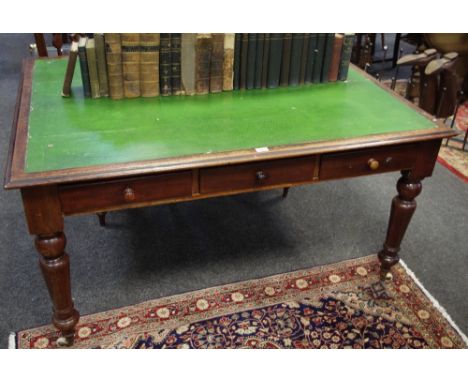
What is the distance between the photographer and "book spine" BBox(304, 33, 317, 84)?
2148 mm

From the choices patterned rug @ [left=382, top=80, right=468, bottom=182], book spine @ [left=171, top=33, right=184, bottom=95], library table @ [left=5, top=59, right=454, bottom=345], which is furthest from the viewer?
patterned rug @ [left=382, top=80, right=468, bottom=182]

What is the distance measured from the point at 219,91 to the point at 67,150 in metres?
0.75

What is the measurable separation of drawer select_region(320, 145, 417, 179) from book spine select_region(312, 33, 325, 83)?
53 cm

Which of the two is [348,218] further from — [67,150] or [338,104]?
[67,150]

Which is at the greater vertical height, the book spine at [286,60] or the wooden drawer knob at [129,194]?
the book spine at [286,60]

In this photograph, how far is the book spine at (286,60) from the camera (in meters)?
2.12

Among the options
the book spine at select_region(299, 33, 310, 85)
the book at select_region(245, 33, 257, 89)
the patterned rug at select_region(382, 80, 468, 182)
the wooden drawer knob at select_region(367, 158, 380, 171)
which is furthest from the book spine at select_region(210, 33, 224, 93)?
the patterned rug at select_region(382, 80, 468, 182)

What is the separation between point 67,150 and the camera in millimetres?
1646

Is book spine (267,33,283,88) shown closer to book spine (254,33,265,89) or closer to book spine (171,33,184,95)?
book spine (254,33,265,89)

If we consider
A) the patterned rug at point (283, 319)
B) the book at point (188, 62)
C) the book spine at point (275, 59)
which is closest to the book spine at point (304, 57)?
the book spine at point (275, 59)

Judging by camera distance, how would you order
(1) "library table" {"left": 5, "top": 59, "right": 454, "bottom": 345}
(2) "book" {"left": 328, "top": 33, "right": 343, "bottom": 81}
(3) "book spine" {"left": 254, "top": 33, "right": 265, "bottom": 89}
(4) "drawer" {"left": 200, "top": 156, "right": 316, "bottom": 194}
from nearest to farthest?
1. (1) "library table" {"left": 5, "top": 59, "right": 454, "bottom": 345}
2. (4) "drawer" {"left": 200, "top": 156, "right": 316, "bottom": 194}
3. (3) "book spine" {"left": 254, "top": 33, "right": 265, "bottom": 89}
4. (2) "book" {"left": 328, "top": 33, "right": 343, "bottom": 81}

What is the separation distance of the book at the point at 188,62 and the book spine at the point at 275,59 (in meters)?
0.34

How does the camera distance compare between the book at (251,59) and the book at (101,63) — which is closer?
the book at (101,63)

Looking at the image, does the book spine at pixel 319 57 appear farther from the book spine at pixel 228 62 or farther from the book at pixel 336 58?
the book spine at pixel 228 62
